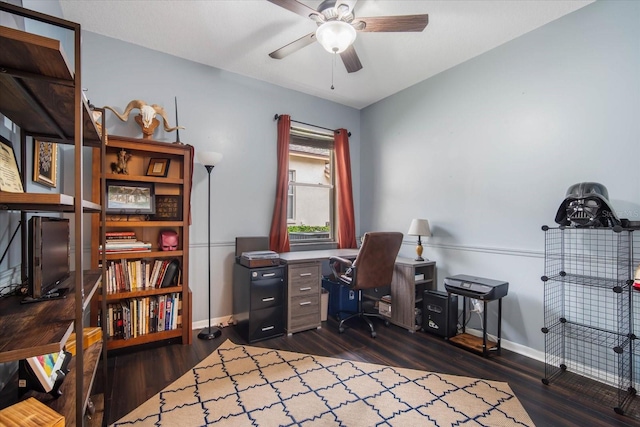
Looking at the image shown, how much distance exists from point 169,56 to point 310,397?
10.8ft

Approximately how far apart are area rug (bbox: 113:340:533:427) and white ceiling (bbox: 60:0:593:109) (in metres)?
2.78

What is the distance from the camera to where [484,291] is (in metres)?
2.54

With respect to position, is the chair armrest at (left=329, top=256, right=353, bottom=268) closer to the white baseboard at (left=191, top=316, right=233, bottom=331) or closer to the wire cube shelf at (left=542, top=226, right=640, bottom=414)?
the white baseboard at (left=191, top=316, right=233, bottom=331)

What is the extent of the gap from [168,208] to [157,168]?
38cm

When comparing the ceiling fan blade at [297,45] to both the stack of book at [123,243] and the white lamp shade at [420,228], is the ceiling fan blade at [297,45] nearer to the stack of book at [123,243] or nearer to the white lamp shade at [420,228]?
the stack of book at [123,243]

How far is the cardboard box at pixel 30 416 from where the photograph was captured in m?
1.01

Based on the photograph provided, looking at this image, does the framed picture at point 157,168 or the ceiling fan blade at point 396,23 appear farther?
the framed picture at point 157,168

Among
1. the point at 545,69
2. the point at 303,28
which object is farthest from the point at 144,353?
the point at 545,69

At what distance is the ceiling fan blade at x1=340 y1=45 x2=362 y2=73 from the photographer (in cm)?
238

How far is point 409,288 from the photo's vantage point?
10.3ft

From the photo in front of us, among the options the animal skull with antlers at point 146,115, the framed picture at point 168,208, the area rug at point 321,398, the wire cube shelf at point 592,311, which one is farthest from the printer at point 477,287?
the animal skull with antlers at point 146,115

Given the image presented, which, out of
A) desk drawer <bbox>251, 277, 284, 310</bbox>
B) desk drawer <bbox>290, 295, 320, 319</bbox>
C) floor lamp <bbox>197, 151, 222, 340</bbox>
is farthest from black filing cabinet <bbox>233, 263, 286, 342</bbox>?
floor lamp <bbox>197, 151, 222, 340</bbox>

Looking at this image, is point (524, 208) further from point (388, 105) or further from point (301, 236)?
point (301, 236)

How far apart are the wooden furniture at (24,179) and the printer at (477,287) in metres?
2.66
